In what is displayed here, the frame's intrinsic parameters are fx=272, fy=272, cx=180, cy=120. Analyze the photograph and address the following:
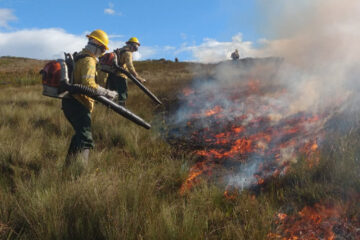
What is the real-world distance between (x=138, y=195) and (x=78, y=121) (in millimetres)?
2032

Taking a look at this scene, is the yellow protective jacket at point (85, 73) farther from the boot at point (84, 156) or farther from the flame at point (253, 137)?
the flame at point (253, 137)

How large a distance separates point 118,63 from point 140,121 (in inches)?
170

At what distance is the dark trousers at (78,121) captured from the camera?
421 centimetres

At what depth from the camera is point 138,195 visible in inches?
109

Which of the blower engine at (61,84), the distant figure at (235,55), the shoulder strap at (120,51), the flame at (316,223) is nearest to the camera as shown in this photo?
the flame at (316,223)

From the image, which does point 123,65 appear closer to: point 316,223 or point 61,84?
point 61,84

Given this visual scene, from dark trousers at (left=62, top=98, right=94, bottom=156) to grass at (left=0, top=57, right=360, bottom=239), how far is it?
0.26 metres

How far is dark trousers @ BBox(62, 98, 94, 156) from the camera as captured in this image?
4.21 meters

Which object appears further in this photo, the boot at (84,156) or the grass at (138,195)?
the boot at (84,156)

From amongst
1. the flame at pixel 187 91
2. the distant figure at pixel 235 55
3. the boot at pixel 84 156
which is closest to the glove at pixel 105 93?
the boot at pixel 84 156

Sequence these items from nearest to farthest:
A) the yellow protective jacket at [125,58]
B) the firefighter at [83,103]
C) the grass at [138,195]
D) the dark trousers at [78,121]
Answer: the grass at [138,195] → the firefighter at [83,103] → the dark trousers at [78,121] → the yellow protective jacket at [125,58]

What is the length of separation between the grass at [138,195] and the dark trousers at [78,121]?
0.26 metres

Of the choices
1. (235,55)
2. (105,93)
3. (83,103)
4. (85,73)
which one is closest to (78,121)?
(83,103)

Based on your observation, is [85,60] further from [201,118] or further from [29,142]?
[201,118]
